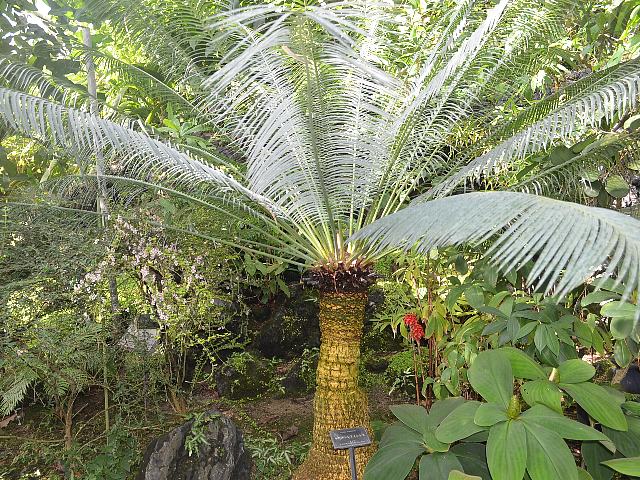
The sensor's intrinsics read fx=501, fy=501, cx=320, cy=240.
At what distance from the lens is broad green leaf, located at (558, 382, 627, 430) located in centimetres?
196

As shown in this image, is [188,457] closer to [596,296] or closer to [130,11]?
[596,296]

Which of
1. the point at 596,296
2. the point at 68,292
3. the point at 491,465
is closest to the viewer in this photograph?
the point at 491,465

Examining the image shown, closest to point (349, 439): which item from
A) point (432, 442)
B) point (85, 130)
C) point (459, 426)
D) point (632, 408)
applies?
point (432, 442)

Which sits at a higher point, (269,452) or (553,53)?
(553,53)

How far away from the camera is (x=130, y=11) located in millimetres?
2812

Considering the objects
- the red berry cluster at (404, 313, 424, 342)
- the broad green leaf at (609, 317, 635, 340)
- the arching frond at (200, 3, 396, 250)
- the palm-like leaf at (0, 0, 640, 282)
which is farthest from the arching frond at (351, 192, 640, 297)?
the red berry cluster at (404, 313, 424, 342)

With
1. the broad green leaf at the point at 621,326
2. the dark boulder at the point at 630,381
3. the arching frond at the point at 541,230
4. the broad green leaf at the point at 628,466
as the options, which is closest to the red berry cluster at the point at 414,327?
the dark boulder at the point at 630,381

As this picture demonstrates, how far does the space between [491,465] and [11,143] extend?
490cm

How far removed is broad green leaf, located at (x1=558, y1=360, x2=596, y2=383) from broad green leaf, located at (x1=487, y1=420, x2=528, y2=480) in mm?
361

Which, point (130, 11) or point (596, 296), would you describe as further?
point (130, 11)

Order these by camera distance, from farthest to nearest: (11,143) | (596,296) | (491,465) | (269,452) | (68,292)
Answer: (11,143)
(269,452)
(68,292)
(596,296)
(491,465)

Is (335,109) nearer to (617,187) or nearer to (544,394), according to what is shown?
(617,187)

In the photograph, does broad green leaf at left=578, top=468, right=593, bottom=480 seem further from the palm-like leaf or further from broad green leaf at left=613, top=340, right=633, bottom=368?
the palm-like leaf

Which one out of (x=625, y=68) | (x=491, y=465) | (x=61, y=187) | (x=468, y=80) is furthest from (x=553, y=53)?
(x=61, y=187)
